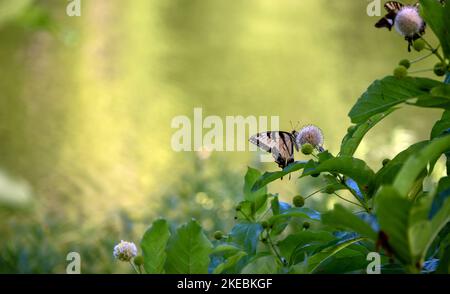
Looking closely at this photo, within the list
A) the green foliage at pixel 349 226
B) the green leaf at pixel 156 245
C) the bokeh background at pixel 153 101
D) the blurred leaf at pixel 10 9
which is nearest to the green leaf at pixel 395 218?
the green foliage at pixel 349 226

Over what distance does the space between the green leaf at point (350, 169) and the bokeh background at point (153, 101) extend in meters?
0.42

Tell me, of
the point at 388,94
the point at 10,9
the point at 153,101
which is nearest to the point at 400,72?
the point at 388,94

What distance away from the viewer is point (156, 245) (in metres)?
0.74

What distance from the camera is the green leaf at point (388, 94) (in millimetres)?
756

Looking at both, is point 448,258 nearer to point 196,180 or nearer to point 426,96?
point 426,96

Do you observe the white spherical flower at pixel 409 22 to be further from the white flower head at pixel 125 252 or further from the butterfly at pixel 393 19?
the white flower head at pixel 125 252

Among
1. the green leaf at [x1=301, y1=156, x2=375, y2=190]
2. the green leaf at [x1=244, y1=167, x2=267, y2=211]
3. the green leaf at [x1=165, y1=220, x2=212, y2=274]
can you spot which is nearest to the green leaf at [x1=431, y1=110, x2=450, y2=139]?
the green leaf at [x1=301, y1=156, x2=375, y2=190]

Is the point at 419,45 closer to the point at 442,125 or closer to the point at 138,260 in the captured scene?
the point at 442,125

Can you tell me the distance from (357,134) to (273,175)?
13 centimetres

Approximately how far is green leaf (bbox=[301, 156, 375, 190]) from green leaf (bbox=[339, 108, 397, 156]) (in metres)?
0.06

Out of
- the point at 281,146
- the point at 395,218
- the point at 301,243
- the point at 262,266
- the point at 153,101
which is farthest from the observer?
the point at 153,101

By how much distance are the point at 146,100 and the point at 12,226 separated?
3.47 metres

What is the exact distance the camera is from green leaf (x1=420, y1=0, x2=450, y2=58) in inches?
29.8

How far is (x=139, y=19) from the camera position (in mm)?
10625
